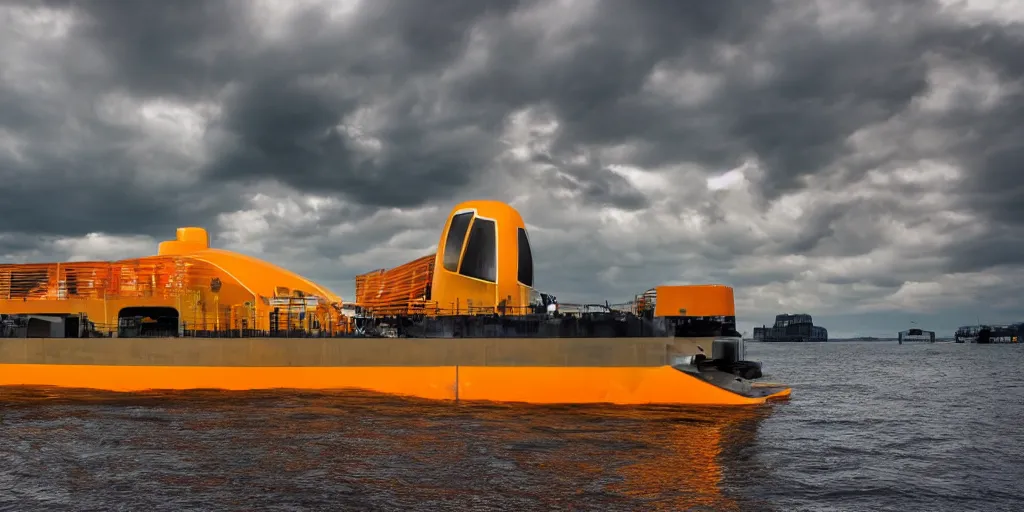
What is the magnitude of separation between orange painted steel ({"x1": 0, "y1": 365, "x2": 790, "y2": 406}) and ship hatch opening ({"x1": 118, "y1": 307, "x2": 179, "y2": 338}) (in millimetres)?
5290

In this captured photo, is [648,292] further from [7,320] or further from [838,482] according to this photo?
[7,320]

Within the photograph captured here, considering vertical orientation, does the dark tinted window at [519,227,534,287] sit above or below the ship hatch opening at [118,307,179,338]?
above

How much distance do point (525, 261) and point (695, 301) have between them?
8.62 meters

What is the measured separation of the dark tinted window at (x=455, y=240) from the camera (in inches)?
1217

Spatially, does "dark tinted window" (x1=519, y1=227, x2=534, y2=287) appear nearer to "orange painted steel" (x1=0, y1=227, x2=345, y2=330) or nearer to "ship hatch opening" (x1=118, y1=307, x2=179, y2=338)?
"orange painted steel" (x1=0, y1=227, x2=345, y2=330)

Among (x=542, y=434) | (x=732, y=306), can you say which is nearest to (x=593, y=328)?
(x=732, y=306)

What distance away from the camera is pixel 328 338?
3025 centimetres

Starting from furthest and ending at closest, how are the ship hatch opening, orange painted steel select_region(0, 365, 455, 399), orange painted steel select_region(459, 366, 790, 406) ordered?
the ship hatch opening → orange painted steel select_region(0, 365, 455, 399) → orange painted steel select_region(459, 366, 790, 406)

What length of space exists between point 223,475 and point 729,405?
65.9 ft

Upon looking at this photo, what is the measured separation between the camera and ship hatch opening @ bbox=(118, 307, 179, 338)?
125 ft

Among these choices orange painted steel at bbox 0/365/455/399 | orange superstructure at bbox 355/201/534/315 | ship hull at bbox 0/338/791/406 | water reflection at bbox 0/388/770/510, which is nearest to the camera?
water reflection at bbox 0/388/770/510

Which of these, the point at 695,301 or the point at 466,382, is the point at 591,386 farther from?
the point at 695,301

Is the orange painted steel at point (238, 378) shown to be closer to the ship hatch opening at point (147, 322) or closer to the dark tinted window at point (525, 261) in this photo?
the ship hatch opening at point (147, 322)

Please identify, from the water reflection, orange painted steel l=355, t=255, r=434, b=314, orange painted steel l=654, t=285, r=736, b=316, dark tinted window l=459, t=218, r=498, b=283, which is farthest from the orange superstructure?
orange painted steel l=654, t=285, r=736, b=316
